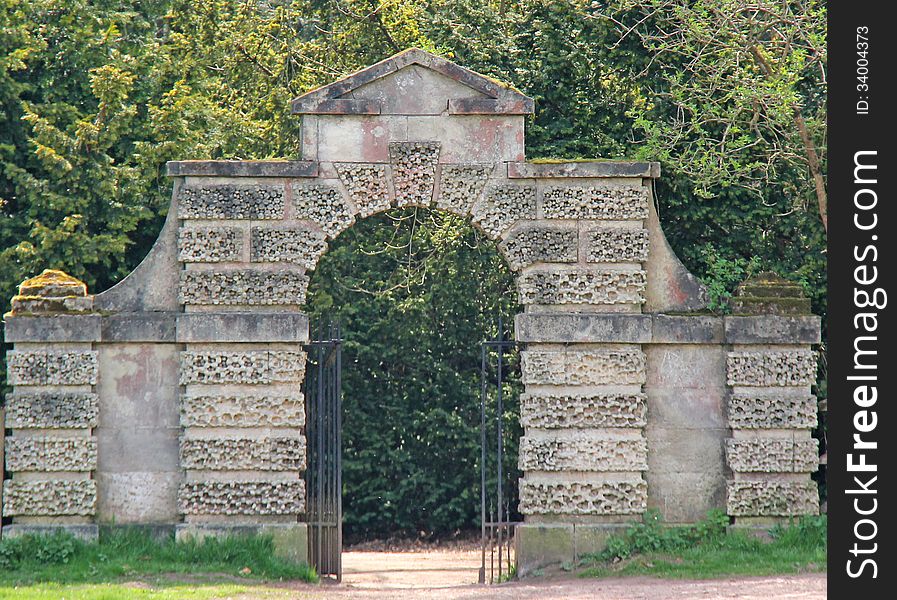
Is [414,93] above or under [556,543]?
above

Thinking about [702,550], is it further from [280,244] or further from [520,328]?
[280,244]

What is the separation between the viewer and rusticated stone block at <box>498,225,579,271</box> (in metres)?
13.4

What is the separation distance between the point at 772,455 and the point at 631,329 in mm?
1836

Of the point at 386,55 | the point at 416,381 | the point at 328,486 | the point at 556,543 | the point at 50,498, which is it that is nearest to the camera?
the point at 50,498

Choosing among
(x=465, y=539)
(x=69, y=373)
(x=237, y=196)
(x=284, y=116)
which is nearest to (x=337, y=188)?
(x=237, y=196)

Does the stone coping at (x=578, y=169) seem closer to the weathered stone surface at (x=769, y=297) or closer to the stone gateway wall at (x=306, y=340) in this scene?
the stone gateway wall at (x=306, y=340)

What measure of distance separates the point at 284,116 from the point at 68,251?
4723 millimetres

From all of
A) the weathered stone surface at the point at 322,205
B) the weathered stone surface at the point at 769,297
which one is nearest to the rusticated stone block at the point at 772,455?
the weathered stone surface at the point at 769,297

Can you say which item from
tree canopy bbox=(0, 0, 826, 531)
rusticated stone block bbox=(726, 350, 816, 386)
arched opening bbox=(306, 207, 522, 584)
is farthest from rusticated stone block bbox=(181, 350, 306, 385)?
arched opening bbox=(306, 207, 522, 584)

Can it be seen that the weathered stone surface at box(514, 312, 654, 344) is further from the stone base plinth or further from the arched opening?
the arched opening

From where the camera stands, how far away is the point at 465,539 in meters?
19.9

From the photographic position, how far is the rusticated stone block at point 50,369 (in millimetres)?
13305

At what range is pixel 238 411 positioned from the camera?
43.8ft

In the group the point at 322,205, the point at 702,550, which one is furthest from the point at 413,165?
the point at 702,550
